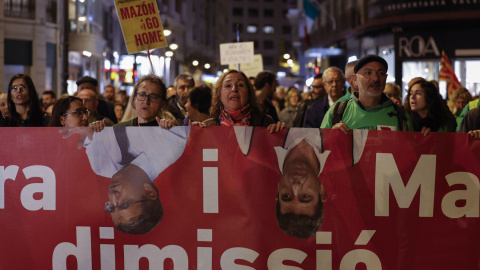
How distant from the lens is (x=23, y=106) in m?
6.89

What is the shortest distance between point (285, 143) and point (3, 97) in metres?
3.33

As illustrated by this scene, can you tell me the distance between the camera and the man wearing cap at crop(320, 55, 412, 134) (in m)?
5.54

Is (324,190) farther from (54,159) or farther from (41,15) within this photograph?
(41,15)

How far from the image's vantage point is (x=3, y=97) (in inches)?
289

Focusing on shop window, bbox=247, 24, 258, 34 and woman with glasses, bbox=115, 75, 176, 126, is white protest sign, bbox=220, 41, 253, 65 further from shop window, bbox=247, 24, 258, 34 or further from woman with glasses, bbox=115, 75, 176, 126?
shop window, bbox=247, 24, 258, 34

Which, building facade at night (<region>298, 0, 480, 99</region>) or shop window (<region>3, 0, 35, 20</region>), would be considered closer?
building facade at night (<region>298, 0, 480, 99</region>)

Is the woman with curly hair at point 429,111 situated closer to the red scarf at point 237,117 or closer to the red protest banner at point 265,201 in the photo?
the red protest banner at point 265,201

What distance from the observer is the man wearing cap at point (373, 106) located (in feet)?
18.2

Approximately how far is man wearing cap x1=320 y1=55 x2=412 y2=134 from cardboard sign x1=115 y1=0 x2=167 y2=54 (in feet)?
10.6

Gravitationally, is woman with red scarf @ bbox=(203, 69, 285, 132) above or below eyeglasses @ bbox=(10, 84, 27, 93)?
below

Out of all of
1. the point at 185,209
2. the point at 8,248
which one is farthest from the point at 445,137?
the point at 8,248

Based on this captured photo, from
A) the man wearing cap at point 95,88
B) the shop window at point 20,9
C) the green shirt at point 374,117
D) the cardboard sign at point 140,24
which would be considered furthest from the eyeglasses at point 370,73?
the shop window at point 20,9

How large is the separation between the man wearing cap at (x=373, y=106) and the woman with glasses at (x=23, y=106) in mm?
2877

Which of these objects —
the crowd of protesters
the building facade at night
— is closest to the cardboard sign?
the crowd of protesters
